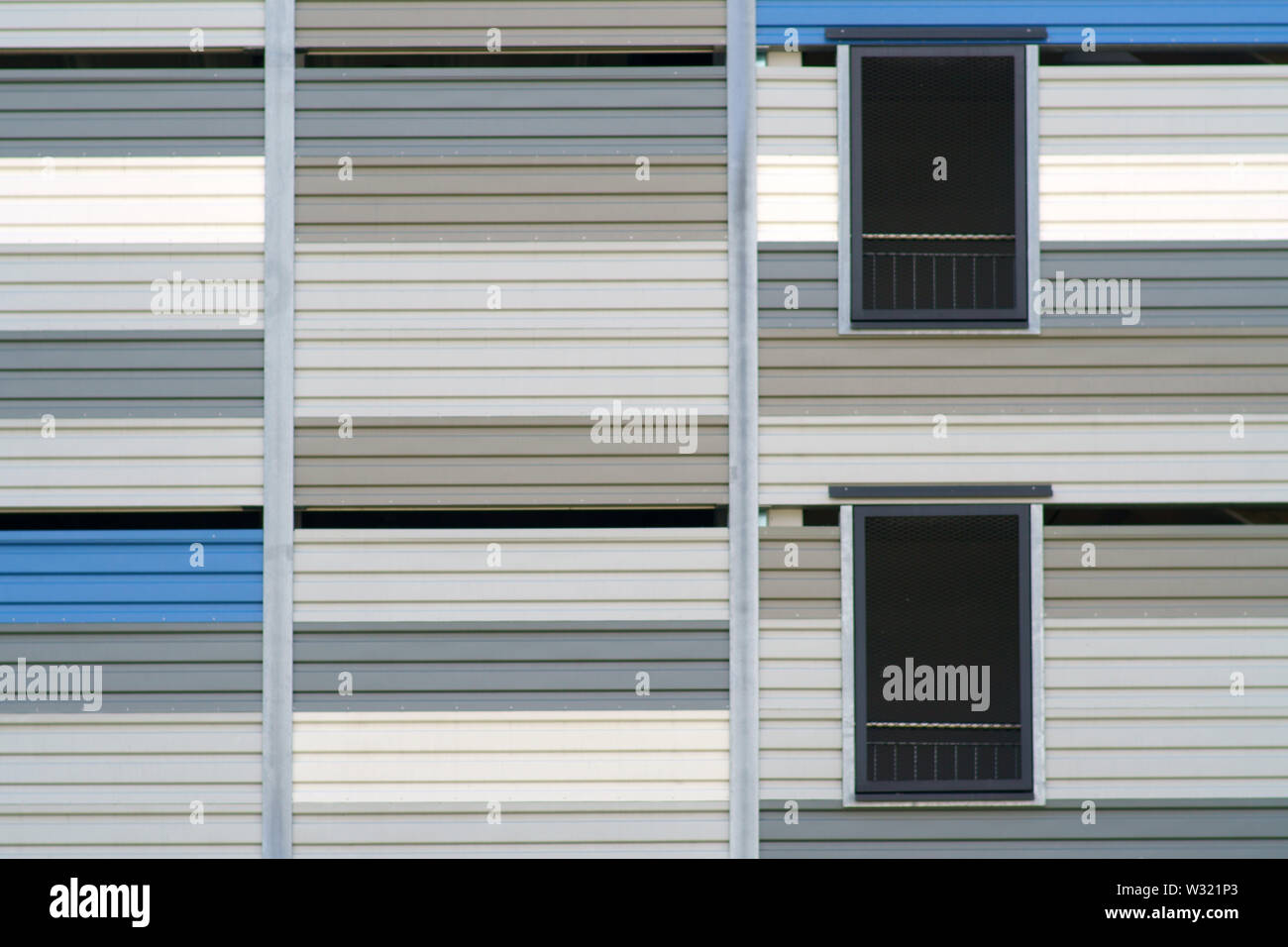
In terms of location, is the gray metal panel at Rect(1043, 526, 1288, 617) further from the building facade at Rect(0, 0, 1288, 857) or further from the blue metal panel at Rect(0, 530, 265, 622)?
the blue metal panel at Rect(0, 530, 265, 622)

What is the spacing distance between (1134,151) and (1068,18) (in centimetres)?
100

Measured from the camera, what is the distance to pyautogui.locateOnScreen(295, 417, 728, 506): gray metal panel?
8172 mm

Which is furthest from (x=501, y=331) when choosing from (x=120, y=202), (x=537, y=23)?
(x=120, y=202)

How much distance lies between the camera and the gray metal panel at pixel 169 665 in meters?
8.10

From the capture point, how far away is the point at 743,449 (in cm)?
819

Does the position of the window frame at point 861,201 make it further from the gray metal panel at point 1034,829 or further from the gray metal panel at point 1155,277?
the gray metal panel at point 1034,829

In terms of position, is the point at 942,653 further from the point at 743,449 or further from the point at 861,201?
the point at 861,201

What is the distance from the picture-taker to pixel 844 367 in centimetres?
823

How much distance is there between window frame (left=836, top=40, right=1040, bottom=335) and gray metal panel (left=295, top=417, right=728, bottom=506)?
130cm

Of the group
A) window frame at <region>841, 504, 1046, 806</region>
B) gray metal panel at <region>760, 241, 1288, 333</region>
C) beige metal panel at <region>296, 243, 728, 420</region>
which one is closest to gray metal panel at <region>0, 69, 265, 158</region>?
beige metal panel at <region>296, 243, 728, 420</region>

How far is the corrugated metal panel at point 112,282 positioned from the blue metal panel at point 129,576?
1380 mm

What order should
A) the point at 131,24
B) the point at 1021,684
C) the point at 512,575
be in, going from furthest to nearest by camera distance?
the point at 131,24, the point at 512,575, the point at 1021,684
